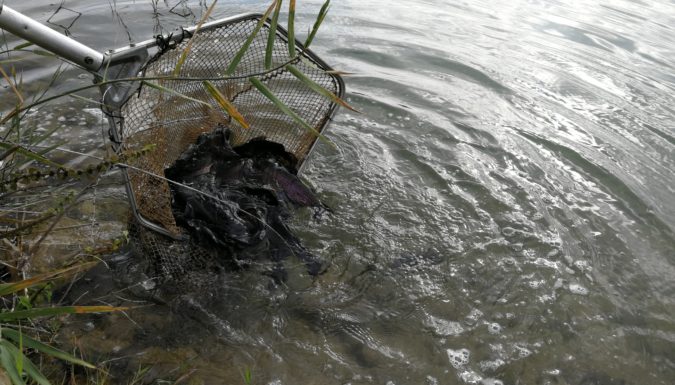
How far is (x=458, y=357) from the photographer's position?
235 centimetres

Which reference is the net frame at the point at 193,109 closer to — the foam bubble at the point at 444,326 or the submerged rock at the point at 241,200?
the submerged rock at the point at 241,200

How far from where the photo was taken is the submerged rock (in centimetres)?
252

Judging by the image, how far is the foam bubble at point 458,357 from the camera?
7.59ft

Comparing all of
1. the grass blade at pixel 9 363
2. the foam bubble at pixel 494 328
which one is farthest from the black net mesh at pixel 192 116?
the foam bubble at pixel 494 328

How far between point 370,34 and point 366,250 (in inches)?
169

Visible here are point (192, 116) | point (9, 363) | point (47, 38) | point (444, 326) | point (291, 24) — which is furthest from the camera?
point (192, 116)

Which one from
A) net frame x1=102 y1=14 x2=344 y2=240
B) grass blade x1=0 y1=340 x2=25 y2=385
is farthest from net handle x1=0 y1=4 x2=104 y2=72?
grass blade x1=0 y1=340 x2=25 y2=385

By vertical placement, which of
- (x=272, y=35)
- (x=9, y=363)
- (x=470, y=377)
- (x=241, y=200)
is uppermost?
(x=272, y=35)

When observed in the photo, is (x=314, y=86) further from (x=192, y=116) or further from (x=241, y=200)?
(x=192, y=116)

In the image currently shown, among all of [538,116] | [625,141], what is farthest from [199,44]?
[625,141]

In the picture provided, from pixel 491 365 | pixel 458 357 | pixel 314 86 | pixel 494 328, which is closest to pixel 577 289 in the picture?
pixel 494 328

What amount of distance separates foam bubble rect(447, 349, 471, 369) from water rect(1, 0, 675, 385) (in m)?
0.01

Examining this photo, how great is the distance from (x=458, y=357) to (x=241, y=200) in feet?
4.61

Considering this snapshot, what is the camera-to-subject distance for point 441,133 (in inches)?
167
